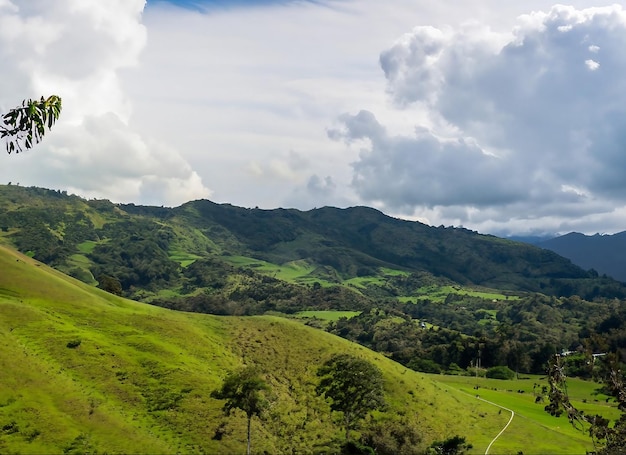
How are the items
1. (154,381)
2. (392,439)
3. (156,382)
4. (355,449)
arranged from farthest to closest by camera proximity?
1. (154,381)
2. (156,382)
3. (392,439)
4. (355,449)

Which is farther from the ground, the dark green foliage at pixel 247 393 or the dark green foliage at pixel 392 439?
the dark green foliage at pixel 247 393

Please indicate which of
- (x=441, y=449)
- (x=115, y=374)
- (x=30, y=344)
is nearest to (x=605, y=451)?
(x=441, y=449)

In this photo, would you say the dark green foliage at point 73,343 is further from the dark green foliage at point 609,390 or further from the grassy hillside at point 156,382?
the dark green foliage at point 609,390

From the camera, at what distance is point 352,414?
293 feet

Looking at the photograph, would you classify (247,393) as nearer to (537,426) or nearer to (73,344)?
(73,344)

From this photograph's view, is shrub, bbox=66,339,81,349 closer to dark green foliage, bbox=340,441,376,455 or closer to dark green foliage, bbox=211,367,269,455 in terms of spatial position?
dark green foliage, bbox=211,367,269,455

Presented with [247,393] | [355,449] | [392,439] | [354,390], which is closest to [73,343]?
[247,393]

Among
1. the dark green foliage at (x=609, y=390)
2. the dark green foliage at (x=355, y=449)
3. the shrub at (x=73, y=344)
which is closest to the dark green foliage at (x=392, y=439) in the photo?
the dark green foliage at (x=355, y=449)

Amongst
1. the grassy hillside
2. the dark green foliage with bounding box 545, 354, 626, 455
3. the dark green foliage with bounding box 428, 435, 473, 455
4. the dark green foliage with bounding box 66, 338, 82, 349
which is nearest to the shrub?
the dark green foliage with bounding box 66, 338, 82, 349

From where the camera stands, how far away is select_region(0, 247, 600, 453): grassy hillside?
68000 mm

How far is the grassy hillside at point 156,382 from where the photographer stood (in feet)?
223

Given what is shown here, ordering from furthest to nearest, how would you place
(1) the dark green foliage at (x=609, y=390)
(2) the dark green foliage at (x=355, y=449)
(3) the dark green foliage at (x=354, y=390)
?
(3) the dark green foliage at (x=354, y=390)
(2) the dark green foliage at (x=355, y=449)
(1) the dark green foliage at (x=609, y=390)

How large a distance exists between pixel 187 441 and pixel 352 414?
97.4ft

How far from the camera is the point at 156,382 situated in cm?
8206
